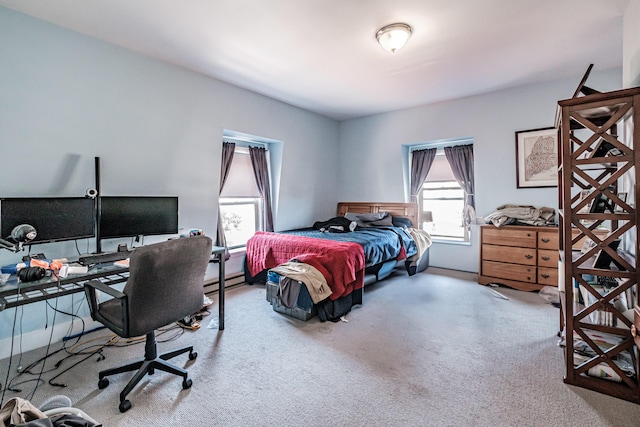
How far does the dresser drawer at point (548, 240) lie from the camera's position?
3.65 metres

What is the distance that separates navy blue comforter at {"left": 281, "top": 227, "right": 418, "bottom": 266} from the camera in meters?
3.68

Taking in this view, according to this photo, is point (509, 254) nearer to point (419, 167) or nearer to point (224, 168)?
point (419, 167)

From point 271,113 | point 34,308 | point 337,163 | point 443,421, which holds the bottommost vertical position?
point 443,421

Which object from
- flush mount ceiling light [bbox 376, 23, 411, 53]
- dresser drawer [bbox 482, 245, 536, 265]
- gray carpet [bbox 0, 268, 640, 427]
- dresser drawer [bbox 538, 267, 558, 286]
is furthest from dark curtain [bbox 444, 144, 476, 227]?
flush mount ceiling light [bbox 376, 23, 411, 53]

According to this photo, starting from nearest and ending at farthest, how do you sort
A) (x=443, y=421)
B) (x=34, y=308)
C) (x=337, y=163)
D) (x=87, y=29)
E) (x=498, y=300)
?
(x=443, y=421) → (x=34, y=308) → (x=87, y=29) → (x=498, y=300) → (x=337, y=163)

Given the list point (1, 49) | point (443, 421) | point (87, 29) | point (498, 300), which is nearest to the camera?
point (443, 421)

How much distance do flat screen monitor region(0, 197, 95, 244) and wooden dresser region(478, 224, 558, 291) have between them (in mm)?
4547

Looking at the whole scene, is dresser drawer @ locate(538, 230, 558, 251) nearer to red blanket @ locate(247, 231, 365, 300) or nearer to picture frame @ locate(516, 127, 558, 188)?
picture frame @ locate(516, 127, 558, 188)

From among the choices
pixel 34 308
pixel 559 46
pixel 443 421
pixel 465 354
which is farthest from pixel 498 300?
pixel 34 308

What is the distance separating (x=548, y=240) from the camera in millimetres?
3688

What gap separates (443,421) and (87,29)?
4.11 m

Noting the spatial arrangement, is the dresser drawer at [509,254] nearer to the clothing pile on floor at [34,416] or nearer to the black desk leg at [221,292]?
the black desk leg at [221,292]

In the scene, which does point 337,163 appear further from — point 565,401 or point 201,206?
point 565,401

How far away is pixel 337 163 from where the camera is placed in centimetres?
608
